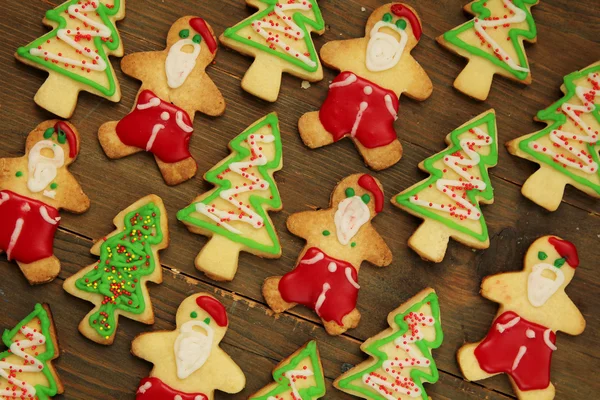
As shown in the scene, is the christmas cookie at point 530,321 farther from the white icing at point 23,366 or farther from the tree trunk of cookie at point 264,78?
the white icing at point 23,366

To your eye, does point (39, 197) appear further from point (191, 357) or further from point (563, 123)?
point (563, 123)

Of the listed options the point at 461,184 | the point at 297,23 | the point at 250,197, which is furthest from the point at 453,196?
the point at 297,23

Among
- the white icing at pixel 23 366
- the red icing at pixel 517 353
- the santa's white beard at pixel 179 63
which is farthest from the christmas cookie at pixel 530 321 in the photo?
the white icing at pixel 23 366

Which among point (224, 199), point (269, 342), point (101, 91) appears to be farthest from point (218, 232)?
point (101, 91)

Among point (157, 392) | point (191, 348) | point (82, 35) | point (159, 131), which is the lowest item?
point (157, 392)

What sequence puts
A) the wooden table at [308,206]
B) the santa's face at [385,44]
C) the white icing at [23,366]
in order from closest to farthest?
the white icing at [23,366], the wooden table at [308,206], the santa's face at [385,44]
